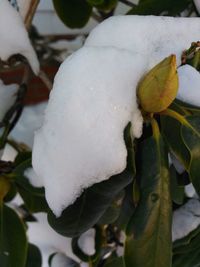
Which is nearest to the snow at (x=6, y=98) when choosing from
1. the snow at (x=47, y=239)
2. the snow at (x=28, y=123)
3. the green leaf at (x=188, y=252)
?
the snow at (x=47, y=239)

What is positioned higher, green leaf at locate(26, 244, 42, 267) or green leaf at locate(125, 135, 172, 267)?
green leaf at locate(125, 135, 172, 267)

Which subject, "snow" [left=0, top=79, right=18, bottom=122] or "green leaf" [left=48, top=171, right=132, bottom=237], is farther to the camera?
"snow" [left=0, top=79, right=18, bottom=122]

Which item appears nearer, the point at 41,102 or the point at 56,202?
the point at 56,202

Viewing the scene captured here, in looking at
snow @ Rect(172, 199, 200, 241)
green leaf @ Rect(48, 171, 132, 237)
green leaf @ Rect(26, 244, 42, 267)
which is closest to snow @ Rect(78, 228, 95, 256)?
green leaf @ Rect(26, 244, 42, 267)

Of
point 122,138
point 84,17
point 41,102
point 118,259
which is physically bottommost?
point 41,102

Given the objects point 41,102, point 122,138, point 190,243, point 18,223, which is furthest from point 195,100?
point 41,102

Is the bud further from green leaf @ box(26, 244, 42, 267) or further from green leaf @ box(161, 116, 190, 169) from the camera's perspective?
green leaf @ box(26, 244, 42, 267)

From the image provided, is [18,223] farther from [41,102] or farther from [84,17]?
[41,102]
